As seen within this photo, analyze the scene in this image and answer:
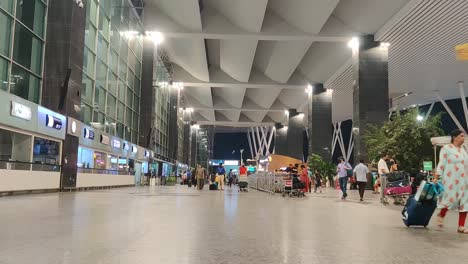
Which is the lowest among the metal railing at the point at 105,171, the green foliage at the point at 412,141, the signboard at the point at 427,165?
the metal railing at the point at 105,171

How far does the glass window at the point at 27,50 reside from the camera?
52.8ft

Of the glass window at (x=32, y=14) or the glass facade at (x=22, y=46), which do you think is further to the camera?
the glass window at (x=32, y=14)

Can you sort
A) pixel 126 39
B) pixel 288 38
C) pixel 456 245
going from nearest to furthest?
pixel 456 245 → pixel 288 38 → pixel 126 39

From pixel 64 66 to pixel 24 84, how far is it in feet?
6.70

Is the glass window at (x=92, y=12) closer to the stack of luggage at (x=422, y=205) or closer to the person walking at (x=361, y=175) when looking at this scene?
the person walking at (x=361, y=175)

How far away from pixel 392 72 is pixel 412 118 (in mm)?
18816

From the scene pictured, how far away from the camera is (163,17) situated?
99.7 ft

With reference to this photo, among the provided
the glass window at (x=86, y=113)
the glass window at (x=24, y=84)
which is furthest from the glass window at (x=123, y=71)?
the glass window at (x=24, y=84)

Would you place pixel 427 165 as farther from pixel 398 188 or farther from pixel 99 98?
pixel 99 98

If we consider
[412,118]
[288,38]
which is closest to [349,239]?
[412,118]

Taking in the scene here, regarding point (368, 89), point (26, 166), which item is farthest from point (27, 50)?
point (368, 89)

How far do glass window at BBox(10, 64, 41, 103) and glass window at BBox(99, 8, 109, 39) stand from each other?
25.8ft

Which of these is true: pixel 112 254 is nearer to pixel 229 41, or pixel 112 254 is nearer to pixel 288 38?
pixel 288 38

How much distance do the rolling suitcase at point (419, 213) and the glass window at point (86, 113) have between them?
59.3 ft
